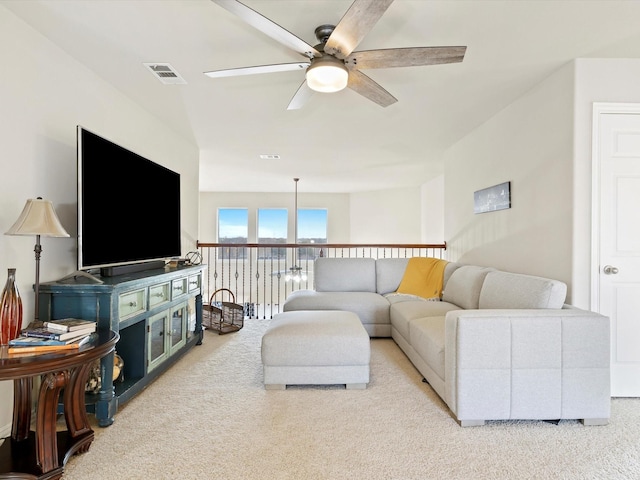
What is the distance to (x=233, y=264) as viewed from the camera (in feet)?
28.9

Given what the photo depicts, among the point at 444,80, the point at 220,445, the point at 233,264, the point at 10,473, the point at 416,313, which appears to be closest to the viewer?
the point at 10,473

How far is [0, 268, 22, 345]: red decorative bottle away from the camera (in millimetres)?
1609

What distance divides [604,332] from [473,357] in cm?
79

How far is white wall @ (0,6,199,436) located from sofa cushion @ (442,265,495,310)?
331cm

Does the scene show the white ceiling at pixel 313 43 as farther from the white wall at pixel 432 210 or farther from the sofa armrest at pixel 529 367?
the white wall at pixel 432 210

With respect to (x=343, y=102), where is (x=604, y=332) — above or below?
below

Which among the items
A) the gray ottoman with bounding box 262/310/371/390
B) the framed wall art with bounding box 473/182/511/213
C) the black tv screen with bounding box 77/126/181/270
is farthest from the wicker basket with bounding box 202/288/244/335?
the framed wall art with bounding box 473/182/511/213

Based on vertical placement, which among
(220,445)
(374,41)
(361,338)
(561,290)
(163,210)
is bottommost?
(220,445)

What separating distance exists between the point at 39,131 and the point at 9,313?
1213 mm

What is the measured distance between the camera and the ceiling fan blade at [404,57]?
1.85 m

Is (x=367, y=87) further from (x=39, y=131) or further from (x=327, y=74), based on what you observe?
(x=39, y=131)

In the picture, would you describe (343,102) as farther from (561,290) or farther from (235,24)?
(561,290)

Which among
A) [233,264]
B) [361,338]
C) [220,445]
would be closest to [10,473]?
[220,445]

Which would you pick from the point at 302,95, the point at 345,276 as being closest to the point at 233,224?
the point at 345,276
